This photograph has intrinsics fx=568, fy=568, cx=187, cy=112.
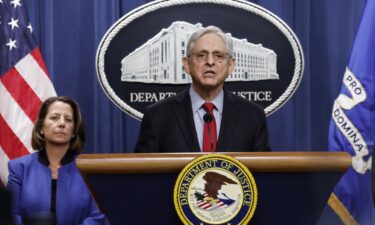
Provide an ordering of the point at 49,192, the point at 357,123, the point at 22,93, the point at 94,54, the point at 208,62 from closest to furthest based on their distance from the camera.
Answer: the point at 208,62, the point at 49,192, the point at 357,123, the point at 22,93, the point at 94,54

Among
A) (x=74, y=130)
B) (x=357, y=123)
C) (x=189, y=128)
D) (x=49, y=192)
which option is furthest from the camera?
(x=357, y=123)

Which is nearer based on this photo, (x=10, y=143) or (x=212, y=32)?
(x=212, y=32)

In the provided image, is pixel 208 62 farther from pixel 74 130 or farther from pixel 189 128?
pixel 74 130

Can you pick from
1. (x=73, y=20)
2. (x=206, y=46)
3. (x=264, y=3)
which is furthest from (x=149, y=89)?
(x=206, y=46)

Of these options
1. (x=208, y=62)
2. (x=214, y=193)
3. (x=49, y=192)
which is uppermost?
(x=208, y=62)

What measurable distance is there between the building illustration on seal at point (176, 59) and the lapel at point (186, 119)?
0.83m

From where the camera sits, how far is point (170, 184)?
3.81ft

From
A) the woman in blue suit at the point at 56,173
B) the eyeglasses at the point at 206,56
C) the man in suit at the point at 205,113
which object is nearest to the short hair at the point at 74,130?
the woman in blue suit at the point at 56,173

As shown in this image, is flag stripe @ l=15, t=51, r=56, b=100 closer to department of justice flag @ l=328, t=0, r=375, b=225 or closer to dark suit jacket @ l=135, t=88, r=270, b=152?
dark suit jacket @ l=135, t=88, r=270, b=152

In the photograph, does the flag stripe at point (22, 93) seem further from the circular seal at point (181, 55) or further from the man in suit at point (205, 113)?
the man in suit at point (205, 113)

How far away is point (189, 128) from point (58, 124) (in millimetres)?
801

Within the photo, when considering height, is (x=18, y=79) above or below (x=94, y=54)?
below

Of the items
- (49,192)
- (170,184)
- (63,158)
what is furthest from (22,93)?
(170,184)

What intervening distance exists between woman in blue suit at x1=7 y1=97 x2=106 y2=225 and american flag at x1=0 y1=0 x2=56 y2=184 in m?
0.30
